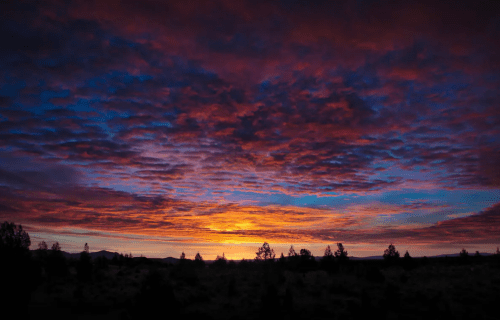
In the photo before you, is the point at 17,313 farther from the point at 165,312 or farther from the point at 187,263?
the point at 187,263

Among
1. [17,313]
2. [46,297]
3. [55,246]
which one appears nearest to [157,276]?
[17,313]

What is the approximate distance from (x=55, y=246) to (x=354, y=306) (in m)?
60.8

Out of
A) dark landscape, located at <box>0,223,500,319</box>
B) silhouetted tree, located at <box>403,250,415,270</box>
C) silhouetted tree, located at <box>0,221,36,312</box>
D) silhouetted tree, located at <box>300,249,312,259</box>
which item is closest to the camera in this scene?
silhouetted tree, located at <box>0,221,36,312</box>

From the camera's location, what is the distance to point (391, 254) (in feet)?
221

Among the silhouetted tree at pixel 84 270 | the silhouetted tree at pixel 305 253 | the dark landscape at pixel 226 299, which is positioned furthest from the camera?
the silhouetted tree at pixel 305 253

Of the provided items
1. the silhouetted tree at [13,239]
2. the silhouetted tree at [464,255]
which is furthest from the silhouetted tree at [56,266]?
the silhouetted tree at [464,255]

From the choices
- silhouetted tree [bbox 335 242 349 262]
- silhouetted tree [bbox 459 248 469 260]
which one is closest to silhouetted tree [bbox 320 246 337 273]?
silhouetted tree [bbox 335 242 349 262]

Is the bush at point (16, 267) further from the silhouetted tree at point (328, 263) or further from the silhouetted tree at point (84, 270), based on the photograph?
the silhouetted tree at point (328, 263)

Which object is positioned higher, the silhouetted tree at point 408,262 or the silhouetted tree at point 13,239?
the silhouetted tree at point 13,239

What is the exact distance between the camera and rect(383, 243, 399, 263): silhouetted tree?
66.1 metres

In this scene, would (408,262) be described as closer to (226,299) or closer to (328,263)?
(328,263)

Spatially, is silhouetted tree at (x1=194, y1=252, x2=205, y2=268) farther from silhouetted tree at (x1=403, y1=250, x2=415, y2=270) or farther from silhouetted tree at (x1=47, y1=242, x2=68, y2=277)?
silhouetted tree at (x1=403, y1=250, x2=415, y2=270)

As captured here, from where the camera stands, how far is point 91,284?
126 ft

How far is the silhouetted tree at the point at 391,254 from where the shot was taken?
6606 cm
